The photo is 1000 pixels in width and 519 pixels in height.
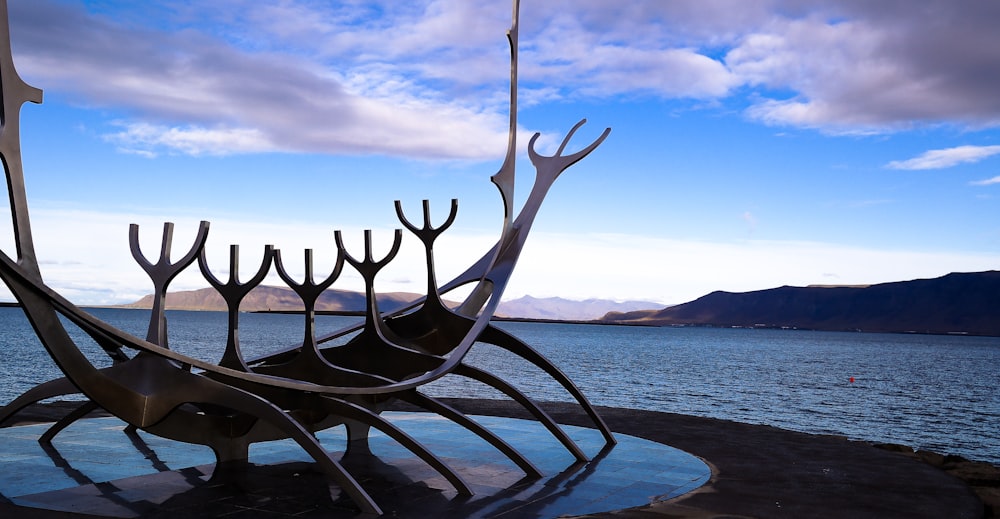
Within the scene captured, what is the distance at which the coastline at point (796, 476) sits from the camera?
11.6m

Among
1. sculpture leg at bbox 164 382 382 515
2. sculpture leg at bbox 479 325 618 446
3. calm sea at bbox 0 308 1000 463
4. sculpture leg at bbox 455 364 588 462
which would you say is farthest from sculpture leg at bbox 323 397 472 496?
calm sea at bbox 0 308 1000 463

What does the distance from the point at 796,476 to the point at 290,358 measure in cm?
823

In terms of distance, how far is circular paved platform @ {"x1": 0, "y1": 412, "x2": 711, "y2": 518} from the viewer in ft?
35.0

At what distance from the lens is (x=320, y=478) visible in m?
12.5

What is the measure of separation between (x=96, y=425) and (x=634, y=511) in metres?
11.5

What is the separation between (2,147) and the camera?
32.7 feet

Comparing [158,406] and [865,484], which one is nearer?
[158,406]

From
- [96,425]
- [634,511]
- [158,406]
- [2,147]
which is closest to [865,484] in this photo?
[634,511]

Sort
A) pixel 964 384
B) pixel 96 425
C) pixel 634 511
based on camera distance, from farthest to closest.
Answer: pixel 964 384 < pixel 96 425 < pixel 634 511

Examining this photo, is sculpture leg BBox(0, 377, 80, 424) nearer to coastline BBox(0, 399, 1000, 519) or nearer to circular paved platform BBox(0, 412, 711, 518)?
circular paved platform BBox(0, 412, 711, 518)

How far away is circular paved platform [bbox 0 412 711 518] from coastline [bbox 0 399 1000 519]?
0.55m

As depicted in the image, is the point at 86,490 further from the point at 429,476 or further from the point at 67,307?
the point at 429,476

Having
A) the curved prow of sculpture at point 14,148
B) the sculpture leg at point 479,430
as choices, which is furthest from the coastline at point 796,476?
the curved prow of sculpture at point 14,148

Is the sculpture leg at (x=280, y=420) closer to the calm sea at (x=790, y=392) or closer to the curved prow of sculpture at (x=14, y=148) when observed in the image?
the curved prow of sculpture at (x=14, y=148)
